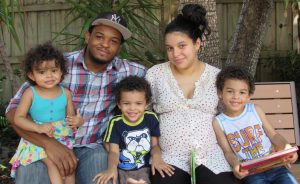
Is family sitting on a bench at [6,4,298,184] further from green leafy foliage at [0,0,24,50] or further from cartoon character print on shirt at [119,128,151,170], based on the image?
green leafy foliage at [0,0,24,50]

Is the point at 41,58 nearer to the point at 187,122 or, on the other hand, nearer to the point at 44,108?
the point at 44,108

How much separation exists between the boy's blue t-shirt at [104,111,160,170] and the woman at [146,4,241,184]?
0.33ft

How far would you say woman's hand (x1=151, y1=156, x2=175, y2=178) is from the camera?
3.21 metres

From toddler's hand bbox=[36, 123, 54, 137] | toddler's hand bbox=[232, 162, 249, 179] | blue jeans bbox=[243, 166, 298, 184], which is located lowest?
blue jeans bbox=[243, 166, 298, 184]

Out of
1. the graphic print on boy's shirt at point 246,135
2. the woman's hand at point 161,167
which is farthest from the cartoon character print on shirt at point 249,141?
the woman's hand at point 161,167

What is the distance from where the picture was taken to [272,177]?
3238mm

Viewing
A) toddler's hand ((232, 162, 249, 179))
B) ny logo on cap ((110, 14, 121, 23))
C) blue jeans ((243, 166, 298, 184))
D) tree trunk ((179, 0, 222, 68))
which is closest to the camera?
toddler's hand ((232, 162, 249, 179))

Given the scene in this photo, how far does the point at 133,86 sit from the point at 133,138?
0.34 m

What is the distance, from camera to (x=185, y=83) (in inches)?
137

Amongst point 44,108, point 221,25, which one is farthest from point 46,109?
point 221,25

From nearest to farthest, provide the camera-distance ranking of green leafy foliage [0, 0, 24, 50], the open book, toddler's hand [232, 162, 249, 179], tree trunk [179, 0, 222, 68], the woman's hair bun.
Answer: the open book < toddler's hand [232, 162, 249, 179] < the woman's hair bun < green leafy foliage [0, 0, 24, 50] < tree trunk [179, 0, 222, 68]

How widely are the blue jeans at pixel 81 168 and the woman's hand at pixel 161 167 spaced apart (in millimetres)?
330

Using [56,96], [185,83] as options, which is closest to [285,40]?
[185,83]

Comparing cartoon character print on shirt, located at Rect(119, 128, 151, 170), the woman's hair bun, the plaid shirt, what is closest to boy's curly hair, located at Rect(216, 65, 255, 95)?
the woman's hair bun
